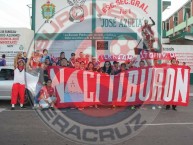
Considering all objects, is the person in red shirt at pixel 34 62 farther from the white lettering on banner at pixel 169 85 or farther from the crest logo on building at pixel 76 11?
the white lettering on banner at pixel 169 85

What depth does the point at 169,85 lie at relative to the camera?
12.3m

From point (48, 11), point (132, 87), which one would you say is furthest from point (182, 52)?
point (132, 87)

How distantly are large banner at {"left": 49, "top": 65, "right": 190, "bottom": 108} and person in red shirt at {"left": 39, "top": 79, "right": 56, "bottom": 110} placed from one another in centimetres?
19

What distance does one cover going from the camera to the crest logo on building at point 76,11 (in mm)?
17609

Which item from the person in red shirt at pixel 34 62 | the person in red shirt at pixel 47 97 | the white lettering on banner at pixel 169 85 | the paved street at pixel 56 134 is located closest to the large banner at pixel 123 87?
the white lettering on banner at pixel 169 85

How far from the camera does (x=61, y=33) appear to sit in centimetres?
1833

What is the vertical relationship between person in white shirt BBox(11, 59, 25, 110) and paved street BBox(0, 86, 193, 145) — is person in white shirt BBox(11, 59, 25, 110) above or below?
above

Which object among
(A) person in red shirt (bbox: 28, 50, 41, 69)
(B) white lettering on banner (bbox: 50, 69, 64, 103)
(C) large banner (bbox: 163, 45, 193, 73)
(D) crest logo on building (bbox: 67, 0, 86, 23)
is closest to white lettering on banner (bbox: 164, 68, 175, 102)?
(B) white lettering on banner (bbox: 50, 69, 64, 103)

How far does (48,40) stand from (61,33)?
74 cm

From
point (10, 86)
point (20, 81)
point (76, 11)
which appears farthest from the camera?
point (76, 11)

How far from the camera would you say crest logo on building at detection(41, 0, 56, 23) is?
59.0 ft

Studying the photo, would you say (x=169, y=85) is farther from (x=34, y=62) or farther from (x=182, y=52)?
(x=182, y=52)

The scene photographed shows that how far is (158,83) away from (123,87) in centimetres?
117

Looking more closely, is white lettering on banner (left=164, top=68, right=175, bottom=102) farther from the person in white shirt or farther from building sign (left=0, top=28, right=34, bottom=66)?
building sign (left=0, top=28, right=34, bottom=66)
